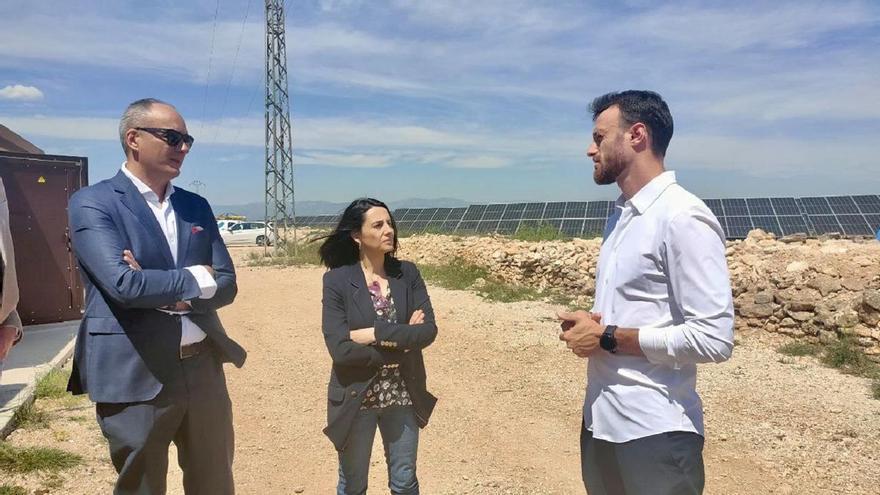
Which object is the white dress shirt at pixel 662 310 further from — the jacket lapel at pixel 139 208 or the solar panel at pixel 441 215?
A: the solar panel at pixel 441 215

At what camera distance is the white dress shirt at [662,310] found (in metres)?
1.88

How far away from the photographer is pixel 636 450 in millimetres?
1940

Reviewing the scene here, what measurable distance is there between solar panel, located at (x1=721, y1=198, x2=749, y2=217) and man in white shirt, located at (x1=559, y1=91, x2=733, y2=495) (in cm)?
1742

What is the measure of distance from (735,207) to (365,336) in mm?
18263

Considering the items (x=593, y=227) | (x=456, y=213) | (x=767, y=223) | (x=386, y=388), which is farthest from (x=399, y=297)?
(x=456, y=213)

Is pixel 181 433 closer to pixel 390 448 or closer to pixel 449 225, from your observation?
pixel 390 448

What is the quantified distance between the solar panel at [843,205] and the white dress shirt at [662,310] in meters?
18.1

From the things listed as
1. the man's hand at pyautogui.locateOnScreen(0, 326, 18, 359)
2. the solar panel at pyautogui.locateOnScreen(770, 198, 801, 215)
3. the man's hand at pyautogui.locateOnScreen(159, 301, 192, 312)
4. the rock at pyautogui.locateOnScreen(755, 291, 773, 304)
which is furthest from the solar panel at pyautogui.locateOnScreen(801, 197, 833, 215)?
the man's hand at pyautogui.locateOnScreen(0, 326, 18, 359)

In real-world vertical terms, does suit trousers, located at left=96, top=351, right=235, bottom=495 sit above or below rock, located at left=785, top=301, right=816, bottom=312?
above

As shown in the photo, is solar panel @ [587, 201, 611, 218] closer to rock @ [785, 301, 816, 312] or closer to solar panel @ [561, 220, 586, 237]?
solar panel @ [561, 220, 586, 237]

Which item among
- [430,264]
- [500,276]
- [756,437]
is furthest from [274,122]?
[756,437]

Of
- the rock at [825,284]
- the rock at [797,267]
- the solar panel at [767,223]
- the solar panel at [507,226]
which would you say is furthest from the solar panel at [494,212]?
the rock at [825,284]

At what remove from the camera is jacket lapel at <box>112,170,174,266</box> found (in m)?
2.43

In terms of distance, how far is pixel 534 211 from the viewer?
21.8 metres
